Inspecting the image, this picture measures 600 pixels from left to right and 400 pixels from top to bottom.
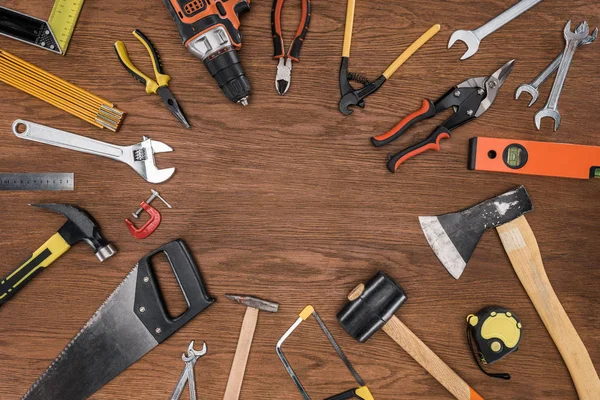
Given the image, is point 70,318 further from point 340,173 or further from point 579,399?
point 579,399

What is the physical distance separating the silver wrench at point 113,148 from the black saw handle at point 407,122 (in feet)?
2.26

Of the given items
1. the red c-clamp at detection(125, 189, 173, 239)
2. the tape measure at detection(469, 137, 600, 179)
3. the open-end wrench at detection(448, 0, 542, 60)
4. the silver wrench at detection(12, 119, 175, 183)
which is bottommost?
the red c-clamp at detection(125, 189, 173, 239)

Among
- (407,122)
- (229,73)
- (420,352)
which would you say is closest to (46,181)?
(229,73)

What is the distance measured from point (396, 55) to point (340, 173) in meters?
0.43

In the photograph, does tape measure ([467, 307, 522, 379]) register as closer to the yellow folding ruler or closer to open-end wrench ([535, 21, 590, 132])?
open-end wrench ([535, 21, 590, 132])

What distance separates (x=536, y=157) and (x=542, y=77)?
0.84 feet

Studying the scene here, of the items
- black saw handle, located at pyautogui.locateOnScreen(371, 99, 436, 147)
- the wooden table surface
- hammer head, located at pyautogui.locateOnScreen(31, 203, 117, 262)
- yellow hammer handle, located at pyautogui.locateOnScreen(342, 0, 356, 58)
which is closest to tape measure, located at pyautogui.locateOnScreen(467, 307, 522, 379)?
the wooden table surface

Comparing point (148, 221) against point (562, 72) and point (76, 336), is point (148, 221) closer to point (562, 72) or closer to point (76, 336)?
point (76, 336)

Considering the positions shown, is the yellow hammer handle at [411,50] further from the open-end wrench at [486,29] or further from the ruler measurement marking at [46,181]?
the ruler measurement marking at [46,181]

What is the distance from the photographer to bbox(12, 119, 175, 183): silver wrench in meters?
1.43

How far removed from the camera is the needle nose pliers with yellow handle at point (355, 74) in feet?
4.63

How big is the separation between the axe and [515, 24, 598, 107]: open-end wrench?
30 cm

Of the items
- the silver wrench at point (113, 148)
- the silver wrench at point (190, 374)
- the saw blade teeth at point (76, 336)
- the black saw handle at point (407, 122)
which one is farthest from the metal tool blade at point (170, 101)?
the silver wrench at point (190, 374)

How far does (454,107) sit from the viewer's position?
1.41m
